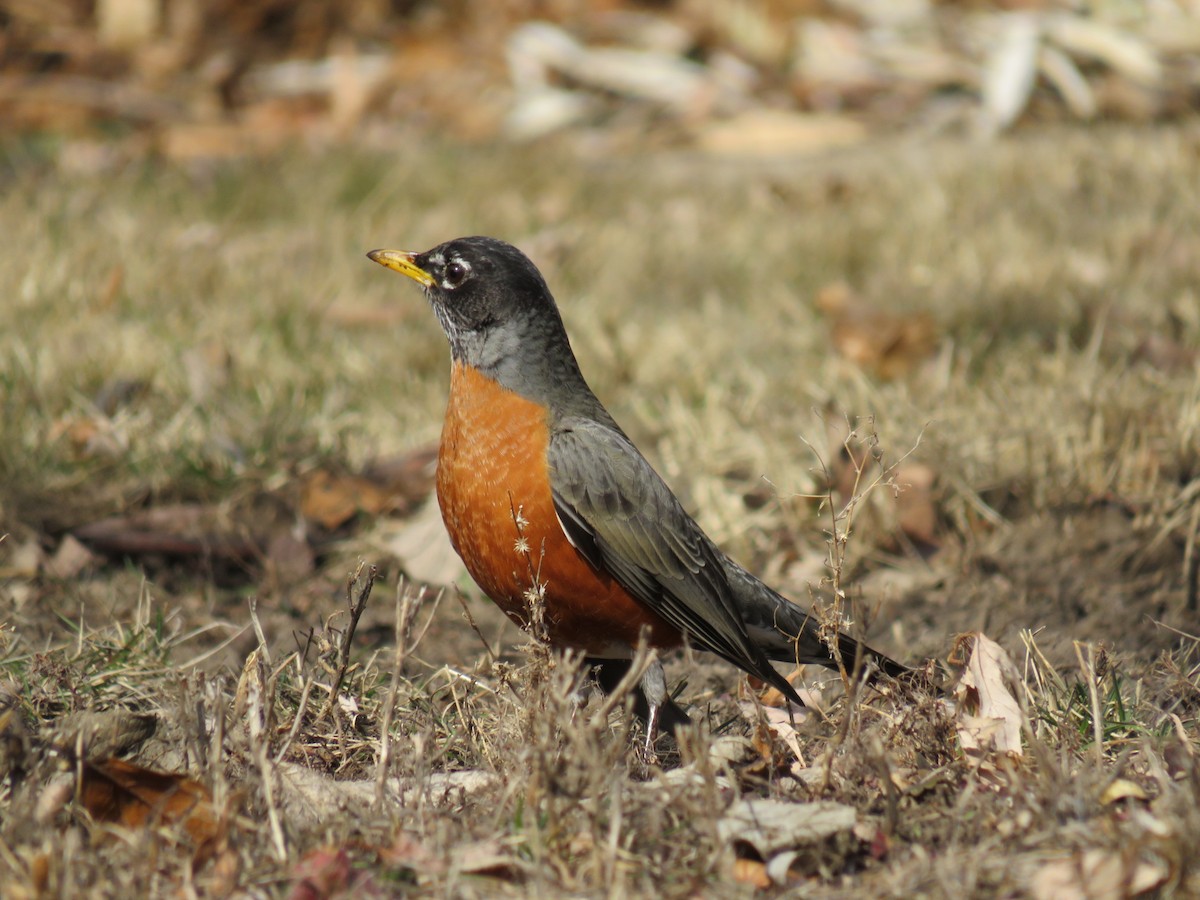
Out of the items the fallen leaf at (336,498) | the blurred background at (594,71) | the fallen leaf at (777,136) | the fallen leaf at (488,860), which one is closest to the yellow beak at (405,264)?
the fallen leaf at (336,498)

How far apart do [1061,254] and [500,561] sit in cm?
413

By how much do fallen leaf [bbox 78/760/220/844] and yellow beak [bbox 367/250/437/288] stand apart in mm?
1871

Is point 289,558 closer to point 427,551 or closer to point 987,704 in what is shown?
point 427,551

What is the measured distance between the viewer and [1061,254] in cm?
630

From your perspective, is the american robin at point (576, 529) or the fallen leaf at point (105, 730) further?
the american robin at point (576, 529)

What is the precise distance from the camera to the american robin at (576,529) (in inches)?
125

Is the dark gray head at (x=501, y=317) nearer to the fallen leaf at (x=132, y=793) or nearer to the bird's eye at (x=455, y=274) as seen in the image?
the bird's eye at (x=455, y=274)

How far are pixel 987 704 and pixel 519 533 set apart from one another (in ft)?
3.56

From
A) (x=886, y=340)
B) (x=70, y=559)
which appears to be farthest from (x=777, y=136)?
(x=70, y=559)

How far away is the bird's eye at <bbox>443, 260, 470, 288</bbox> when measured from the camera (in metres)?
3.80

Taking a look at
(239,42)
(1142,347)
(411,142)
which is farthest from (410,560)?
(239,42)

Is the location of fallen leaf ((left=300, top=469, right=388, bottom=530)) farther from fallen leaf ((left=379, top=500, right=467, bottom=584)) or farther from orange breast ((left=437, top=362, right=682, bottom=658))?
orange breast ((left=437, top=362, right=682, bottom=658))

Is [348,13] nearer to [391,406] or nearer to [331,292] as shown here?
[331,292]

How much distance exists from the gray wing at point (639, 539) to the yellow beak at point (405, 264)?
74 centimetres
